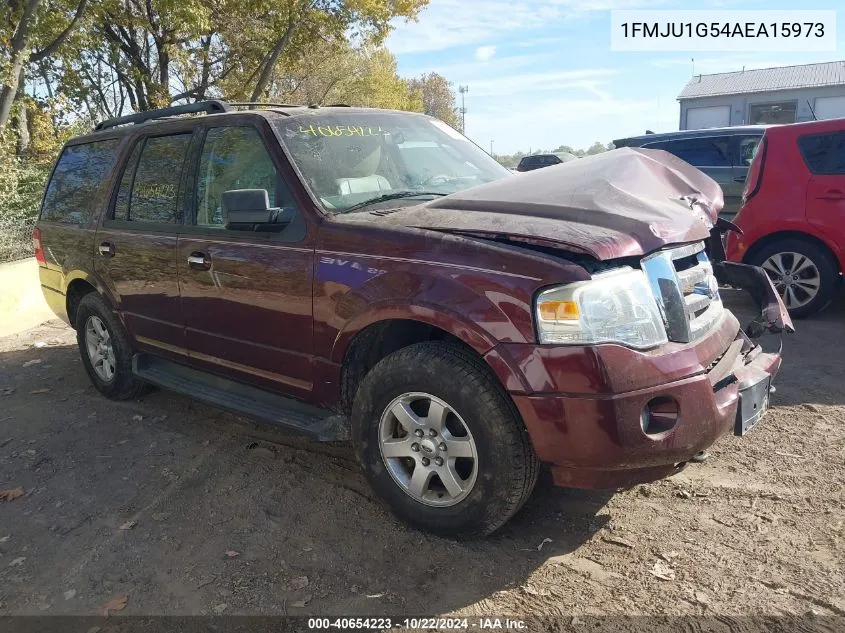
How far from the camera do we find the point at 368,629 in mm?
2426

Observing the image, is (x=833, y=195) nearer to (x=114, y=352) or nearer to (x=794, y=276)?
(x=794, y=276)

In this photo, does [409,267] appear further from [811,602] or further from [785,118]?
[785,118]

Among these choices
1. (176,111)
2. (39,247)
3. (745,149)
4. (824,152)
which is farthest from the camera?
(745,149)

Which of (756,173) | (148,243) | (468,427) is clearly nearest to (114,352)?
(148,243)

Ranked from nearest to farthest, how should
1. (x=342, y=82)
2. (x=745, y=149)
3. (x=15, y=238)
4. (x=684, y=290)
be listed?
(x=684, y=290) < (x=745, y=149) < (x=15, y=238) < (x=342, y=82)

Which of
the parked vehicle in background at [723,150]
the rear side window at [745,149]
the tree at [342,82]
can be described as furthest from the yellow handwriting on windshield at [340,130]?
the tree at [342,82]

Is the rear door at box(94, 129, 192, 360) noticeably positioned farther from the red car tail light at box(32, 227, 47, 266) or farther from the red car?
the red car

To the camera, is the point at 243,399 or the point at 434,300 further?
the point at 243,399

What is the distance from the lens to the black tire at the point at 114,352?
4684 millimetres

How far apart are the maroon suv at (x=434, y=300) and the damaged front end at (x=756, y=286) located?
1cm

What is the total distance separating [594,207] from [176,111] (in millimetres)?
2997

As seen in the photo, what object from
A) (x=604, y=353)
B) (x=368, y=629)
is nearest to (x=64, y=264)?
(x=368, y=629)

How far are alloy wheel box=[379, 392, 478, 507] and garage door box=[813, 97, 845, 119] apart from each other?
38910mm

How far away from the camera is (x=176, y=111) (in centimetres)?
440
